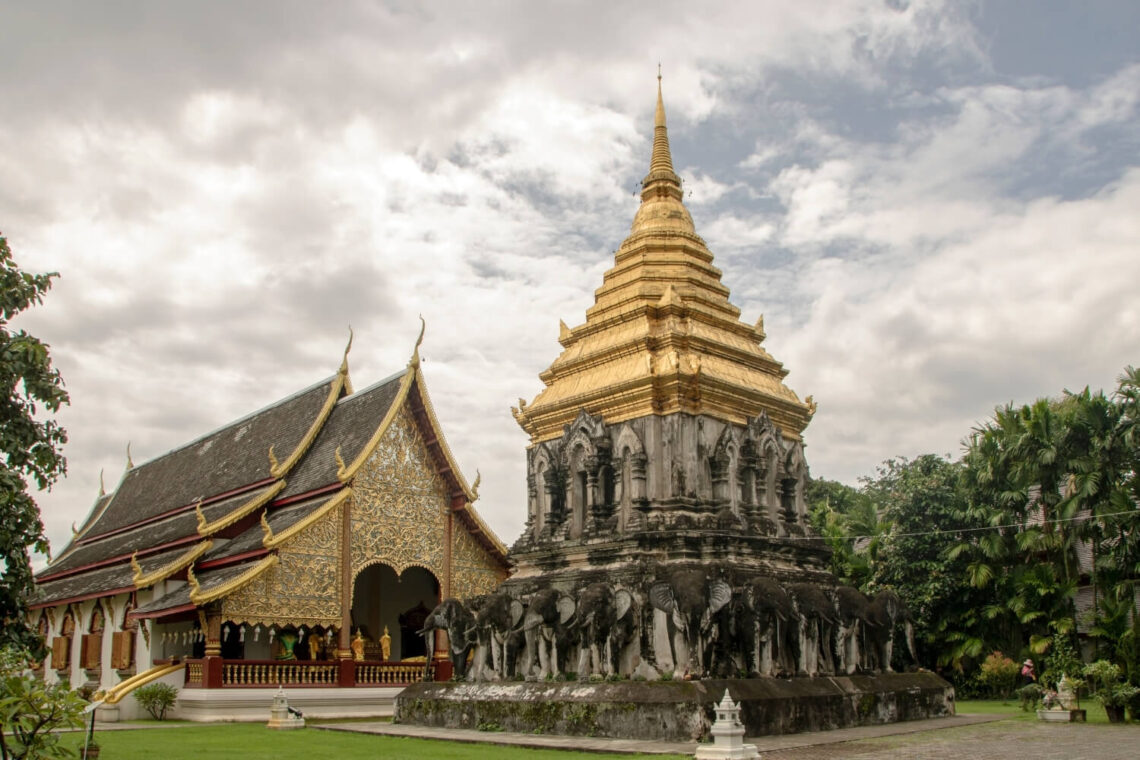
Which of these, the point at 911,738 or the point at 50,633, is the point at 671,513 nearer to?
the point at 911,738

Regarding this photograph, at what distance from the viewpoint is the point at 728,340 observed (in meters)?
16.0

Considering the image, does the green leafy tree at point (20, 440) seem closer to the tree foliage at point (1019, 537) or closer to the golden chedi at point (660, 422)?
the golden chedi at point (660, 422)

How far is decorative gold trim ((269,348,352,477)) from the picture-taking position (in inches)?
744

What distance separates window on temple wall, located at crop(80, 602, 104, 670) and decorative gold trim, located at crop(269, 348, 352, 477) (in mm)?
3863

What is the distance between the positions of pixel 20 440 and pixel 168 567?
300 inches

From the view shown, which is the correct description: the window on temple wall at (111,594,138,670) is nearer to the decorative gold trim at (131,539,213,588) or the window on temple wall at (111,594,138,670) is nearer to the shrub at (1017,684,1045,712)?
the decorative gold trim at (131,539,213,588)

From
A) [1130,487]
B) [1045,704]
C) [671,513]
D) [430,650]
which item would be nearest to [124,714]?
[430,650]

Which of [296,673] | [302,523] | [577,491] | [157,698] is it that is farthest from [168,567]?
[577,491]

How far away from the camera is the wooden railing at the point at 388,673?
17469 mm

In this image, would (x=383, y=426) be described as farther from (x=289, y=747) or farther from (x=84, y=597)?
(x=289, y=747)

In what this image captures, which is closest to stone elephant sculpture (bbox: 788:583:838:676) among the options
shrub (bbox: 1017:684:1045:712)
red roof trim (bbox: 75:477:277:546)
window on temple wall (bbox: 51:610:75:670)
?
shrub (bbox: 1017:684:1045:712)

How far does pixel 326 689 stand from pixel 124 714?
9.82ft

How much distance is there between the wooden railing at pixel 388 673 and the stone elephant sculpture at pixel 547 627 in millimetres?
4893

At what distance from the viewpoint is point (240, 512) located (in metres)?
18.2
